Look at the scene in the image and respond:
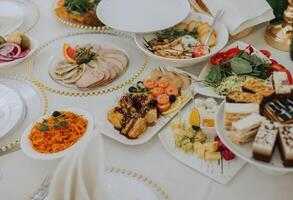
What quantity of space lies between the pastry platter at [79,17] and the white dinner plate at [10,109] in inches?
16.5

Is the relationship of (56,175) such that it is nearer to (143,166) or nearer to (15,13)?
(143,166)

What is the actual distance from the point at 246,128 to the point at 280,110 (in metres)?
0.10

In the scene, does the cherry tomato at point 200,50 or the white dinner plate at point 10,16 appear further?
the white dinner plate at point 10,16

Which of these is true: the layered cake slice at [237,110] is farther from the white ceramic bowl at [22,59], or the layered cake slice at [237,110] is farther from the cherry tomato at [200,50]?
the white ceramic bowl at [22,59]

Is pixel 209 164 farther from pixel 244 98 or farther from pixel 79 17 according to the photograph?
pixel 79 17

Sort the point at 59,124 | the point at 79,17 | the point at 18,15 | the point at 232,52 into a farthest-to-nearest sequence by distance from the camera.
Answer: the point at 18,15, the point at 79,17, the point at 232,52, the point at 59,124

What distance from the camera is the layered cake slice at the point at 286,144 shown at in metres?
0.77

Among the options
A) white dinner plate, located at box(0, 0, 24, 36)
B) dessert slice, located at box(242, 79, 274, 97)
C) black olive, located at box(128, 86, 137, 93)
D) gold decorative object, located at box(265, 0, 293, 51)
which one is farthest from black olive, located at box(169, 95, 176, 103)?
white dinner plate, located at box(0, 0, 24, 36)

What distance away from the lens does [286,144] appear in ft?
2.57

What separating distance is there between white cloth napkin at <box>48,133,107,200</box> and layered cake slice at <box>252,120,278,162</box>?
34cm

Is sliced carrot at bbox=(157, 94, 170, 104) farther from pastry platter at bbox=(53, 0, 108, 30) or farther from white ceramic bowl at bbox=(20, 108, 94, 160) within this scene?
pastry platter at bbox=(53, 0, 108, 30)

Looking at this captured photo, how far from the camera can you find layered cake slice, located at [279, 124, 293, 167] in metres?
0.77

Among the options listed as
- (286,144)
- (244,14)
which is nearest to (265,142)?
(286,144)

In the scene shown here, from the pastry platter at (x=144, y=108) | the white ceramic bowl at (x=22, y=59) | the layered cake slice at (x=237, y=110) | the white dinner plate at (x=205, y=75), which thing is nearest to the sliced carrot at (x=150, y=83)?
the pastry platter at (x=144, y=108)
